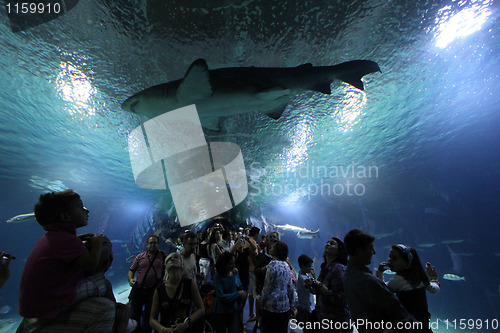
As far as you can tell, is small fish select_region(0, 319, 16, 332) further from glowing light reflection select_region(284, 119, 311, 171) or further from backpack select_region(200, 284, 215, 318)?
glowing light reflection select_region(284, 119, 311, 171)

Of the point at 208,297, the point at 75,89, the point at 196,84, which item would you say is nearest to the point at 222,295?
the point at 208,297

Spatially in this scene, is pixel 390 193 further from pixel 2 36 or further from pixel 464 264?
pixel 2 36

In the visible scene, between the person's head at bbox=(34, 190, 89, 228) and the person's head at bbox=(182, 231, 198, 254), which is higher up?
the person's head at bbox=(34, 190, 89, 228)

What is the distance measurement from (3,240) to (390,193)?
74.0m

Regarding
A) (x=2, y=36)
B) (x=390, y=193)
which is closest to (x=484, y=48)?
(x=2, y=36)

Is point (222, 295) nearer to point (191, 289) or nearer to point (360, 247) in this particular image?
point (191, 289)

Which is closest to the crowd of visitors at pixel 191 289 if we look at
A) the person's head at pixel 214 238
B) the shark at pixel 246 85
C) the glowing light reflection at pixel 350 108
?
the person's head at pixel 214 238

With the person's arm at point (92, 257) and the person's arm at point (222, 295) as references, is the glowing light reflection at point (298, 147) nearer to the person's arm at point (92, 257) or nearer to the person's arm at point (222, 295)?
the person's arm at point (222, 295)

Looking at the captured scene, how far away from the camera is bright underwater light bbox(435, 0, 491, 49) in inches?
154

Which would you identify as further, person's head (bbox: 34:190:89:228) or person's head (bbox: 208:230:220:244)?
person's head (bbox: 208:230:220:244)

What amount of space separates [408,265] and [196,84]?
369cm

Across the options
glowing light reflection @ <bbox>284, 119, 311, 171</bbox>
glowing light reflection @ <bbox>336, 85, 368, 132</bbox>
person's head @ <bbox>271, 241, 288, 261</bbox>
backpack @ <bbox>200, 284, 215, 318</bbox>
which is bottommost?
backpack @ <bbox>200, 284, 215, 318</bbox>

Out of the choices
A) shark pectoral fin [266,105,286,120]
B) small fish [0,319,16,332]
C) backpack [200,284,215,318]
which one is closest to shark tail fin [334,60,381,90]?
shark pectoral fin [266,105,286,120]

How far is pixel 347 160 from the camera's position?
1248 cm
